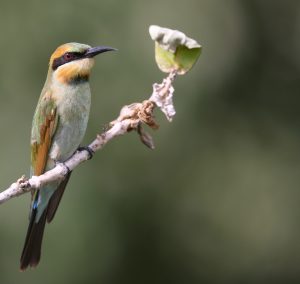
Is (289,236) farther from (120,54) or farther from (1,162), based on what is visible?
(1,162)

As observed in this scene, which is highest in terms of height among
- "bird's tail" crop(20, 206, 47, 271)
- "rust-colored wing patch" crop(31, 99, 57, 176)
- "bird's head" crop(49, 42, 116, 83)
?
"bird's head" crop(49, 42, 116, 83)

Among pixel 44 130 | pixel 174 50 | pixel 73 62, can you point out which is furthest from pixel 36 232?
pixel 174 50

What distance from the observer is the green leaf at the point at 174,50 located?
221 cm

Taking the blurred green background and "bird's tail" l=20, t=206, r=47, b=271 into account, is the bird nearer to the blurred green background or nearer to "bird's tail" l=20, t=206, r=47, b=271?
"bird's tail" l=20, t=206, r=47, b=271

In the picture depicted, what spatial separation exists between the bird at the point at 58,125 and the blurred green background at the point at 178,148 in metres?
0.76

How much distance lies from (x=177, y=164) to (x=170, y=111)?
2.69 meters

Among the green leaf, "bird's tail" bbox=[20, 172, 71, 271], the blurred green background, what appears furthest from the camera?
the blurred green background

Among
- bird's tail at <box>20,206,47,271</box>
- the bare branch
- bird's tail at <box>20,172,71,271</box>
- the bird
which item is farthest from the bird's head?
the bare branch

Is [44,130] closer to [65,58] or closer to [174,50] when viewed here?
[65,58]

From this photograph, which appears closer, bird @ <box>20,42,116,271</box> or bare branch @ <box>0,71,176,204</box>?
bare branch @ <box>0,71,176,204</box>

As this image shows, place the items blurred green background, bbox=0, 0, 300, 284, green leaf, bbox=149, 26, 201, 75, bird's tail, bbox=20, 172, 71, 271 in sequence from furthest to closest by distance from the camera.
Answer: blurred green background, bbox=0, 0, 300, 284, bird's tail, bbox=20, 172, 71, 271, green leaf, bbox=149, 26, 201, 75

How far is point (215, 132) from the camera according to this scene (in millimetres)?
5062

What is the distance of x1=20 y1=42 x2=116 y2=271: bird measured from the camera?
334cm

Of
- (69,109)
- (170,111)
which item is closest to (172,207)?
(69,109)
